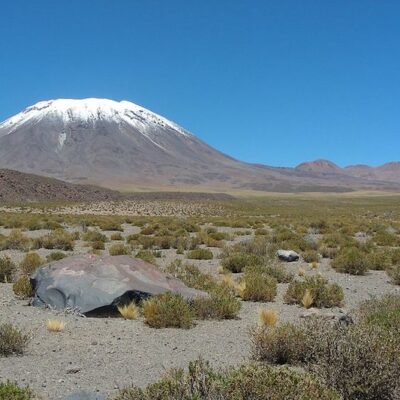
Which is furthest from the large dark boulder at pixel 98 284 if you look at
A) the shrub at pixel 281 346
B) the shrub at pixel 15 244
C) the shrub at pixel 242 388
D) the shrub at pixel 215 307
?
the shrub at pixel 15 244

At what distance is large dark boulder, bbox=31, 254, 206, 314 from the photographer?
421 inches

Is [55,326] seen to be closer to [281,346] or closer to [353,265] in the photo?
[281,346]

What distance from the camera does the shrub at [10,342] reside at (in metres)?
7.90

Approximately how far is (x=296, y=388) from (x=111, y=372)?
3.16m

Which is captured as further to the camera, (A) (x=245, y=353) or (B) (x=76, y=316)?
(B) (x=76, y=316)

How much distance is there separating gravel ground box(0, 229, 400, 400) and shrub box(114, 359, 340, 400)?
811 mm

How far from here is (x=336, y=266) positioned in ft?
60.0

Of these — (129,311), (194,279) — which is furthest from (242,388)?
(194,279)

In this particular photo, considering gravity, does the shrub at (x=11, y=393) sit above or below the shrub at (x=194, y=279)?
above

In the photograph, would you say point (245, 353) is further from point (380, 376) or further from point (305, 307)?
point (305, 307)

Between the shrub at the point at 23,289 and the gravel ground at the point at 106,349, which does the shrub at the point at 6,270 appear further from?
the gravel ground at the point at 106,349

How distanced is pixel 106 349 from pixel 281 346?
264 centimetres

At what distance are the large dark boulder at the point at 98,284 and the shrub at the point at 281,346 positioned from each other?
139 inches

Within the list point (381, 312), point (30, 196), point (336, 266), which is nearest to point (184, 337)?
point (381, 312)
